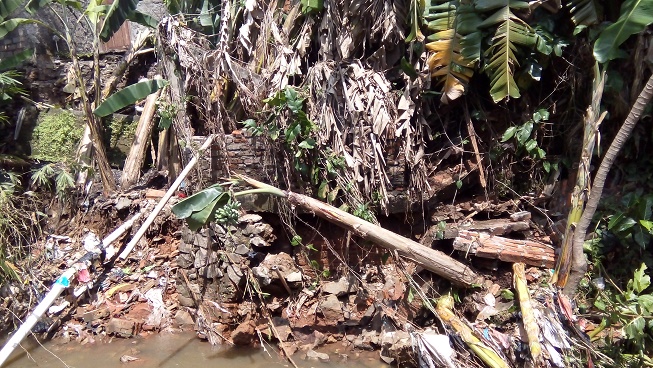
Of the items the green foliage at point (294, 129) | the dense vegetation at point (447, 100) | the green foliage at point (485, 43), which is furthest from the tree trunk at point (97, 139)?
the green foliage at point (485, 43)

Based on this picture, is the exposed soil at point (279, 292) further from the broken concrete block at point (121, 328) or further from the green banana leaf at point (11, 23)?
the green banana leaf at point (11, 23)

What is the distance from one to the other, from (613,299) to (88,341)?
5458 mm

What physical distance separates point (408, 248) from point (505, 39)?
2.28 meters

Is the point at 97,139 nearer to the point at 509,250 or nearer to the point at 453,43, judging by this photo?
the point at 453,43

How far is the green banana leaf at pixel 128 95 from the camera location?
6.89 m

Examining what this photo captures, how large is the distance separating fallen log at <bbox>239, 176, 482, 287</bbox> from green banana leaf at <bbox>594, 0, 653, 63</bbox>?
2282mm

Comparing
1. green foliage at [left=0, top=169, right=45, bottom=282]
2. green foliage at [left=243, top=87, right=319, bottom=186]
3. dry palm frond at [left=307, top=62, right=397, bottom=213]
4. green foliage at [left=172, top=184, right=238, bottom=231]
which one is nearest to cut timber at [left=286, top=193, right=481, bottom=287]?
dry palm frond at [left=307, top=62, right=397, bottom=213]

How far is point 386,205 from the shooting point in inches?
226

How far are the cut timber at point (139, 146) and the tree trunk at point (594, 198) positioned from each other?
6131 millimetres

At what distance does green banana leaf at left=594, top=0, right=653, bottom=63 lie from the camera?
4438 mm

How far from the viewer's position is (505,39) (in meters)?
5.27

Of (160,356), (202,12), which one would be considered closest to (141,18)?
(202,12)

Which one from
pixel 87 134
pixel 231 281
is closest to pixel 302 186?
pixel 231 281

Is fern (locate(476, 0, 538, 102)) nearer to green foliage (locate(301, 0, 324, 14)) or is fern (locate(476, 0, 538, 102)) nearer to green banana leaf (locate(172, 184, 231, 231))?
green foliage (locate(301, 0, 324, 14))
